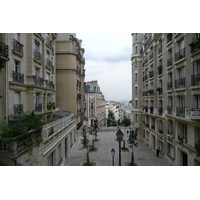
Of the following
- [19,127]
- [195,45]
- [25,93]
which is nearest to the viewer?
[19,127]

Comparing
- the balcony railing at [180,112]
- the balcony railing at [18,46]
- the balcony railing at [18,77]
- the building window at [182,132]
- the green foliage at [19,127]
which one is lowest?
the building window at [182,132]

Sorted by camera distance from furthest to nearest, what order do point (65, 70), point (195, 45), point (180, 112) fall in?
point (65, 70) → point (180, 112) → point (195, 45)

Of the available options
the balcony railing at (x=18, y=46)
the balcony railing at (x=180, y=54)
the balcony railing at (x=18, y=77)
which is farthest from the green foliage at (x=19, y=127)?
the balcony railing at (x=180, y=54)

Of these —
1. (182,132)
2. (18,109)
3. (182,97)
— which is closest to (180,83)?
(182,97)

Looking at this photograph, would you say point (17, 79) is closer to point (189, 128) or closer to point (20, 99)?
point (20, 99)

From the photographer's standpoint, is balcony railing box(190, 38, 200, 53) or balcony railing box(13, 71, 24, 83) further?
balcony railing box(13, 71, 24, 83)

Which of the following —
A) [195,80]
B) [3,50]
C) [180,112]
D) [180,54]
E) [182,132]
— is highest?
[180,54]

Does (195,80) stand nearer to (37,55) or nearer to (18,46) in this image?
(18,46)

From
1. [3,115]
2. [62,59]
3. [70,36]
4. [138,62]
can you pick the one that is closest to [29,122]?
[3,115]

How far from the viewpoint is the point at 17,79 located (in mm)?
4801

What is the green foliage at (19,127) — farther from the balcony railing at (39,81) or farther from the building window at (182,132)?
the building window at (182,132)

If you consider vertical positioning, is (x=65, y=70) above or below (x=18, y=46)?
above

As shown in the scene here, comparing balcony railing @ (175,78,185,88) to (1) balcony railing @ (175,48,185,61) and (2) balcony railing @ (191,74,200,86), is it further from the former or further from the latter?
(1) balcony railing @ (175,48,185,61)

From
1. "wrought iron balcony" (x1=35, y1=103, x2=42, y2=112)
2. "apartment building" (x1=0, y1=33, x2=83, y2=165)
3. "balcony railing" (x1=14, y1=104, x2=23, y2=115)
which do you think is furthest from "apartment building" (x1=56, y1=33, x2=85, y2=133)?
"balcony railing" (x1=14, y1=104, x2=23, y2=115)
